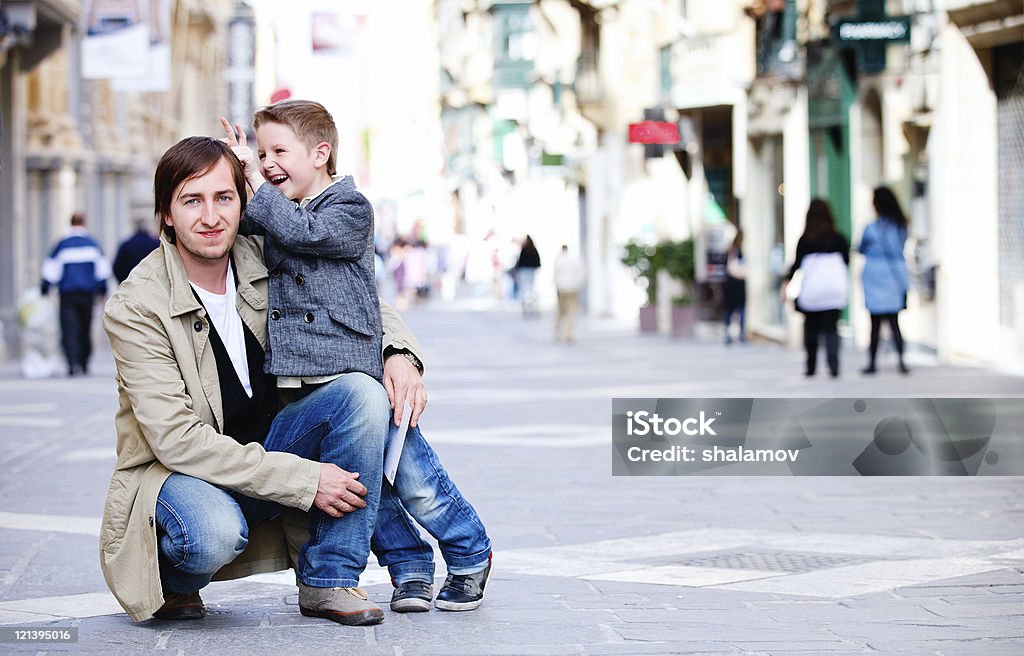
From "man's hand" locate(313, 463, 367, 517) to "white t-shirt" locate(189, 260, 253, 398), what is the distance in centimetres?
42

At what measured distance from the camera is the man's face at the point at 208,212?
5691mm

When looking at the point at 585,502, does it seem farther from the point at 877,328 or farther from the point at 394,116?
the point at 394,116

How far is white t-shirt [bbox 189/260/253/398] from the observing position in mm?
5758

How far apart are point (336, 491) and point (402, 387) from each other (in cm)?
39

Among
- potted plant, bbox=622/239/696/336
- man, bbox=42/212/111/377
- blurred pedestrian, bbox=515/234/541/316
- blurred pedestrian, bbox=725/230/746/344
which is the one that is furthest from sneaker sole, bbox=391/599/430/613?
blurred pedestrian, bbox=515/234/541/316

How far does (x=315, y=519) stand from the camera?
5.74 metres

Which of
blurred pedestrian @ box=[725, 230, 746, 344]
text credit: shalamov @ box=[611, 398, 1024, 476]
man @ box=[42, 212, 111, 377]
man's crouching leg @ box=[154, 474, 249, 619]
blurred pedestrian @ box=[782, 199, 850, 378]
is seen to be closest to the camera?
man's crouching leg @ box=[154, 474, 249, 619]

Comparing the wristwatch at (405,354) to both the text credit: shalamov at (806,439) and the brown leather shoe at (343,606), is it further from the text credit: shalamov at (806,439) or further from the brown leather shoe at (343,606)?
the text credit: shalamov at (806,439)

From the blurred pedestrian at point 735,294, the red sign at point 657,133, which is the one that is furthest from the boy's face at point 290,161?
the red sign at point 657,133

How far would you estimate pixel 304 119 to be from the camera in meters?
5.69

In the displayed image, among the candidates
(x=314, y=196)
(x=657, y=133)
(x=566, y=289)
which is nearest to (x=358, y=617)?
(x=314, y=196)

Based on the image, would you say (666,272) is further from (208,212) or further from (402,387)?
(208,212)

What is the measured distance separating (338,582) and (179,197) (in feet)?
4.22

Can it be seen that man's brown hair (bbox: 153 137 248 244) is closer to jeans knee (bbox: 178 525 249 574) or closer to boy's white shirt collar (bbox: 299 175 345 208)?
boy's white shirt collar (bbox: 299 175 345 208)
